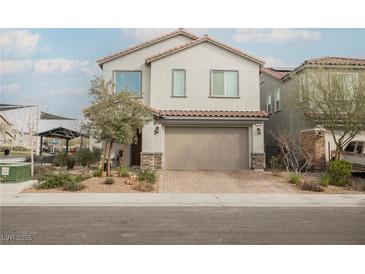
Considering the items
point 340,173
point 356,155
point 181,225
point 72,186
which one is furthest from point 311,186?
point 72,186

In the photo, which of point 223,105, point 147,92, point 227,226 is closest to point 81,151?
point 147,92

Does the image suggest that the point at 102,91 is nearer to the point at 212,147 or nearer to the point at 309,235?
the point at 212,147

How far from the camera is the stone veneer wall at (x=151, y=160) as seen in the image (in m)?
16.6

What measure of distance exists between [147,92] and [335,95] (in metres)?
10.7

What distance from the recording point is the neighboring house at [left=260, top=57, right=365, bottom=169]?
50.4 feet

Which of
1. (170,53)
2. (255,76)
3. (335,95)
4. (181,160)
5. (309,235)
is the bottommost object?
(309,235)

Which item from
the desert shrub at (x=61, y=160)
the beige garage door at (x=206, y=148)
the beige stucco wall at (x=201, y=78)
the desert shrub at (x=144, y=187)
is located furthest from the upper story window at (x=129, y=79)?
the desert shrub at (x=144, y=187)

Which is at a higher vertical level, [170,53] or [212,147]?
[170,53]

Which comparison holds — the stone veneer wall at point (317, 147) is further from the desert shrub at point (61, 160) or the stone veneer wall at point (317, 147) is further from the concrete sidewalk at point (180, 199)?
the desert shrub at point (61, 160)

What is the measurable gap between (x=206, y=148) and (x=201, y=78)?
4.41m

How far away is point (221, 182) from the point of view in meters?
13.8

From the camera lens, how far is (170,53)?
1808 centimetres

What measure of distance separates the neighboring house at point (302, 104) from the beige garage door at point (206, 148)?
3600mm

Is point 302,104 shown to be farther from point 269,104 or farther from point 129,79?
point 129,79
